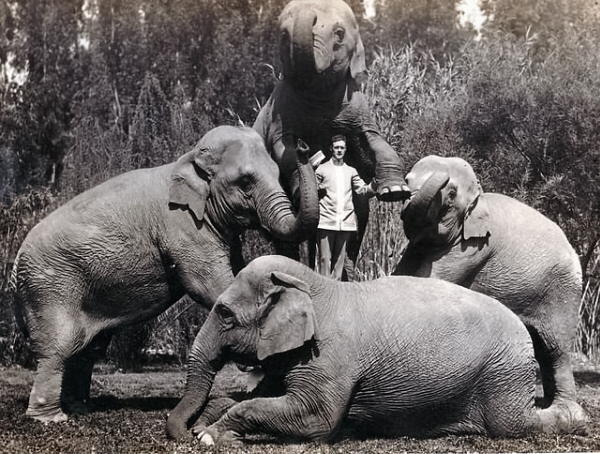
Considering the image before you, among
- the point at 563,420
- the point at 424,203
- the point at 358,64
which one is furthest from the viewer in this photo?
the point at 358,64

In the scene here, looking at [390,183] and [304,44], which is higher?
[304,44]

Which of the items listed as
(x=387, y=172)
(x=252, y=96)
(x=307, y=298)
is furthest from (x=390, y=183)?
(x=252, y=96)

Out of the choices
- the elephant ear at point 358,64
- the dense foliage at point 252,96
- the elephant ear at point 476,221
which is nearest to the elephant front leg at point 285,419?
the elephant ear at point 476,221

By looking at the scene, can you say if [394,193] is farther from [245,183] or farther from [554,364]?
[554,364]

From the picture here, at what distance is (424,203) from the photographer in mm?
8180

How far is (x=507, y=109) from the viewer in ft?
52.6

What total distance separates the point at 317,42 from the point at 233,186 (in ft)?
4.53

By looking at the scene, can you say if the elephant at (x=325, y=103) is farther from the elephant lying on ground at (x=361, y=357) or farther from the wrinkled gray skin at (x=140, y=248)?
the elephant lying on ground at (x=361, y=357)

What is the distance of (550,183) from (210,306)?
8205mm

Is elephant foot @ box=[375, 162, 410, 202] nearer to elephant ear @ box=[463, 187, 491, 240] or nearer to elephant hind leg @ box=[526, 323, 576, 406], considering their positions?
elephant ear @ box=[463, 187, 491, 240]

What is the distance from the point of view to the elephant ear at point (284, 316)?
23.0ft

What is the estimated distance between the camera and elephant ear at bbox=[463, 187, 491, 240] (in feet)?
27.3

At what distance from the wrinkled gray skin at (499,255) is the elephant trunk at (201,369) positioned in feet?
6.52

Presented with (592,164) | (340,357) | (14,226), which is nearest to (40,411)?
(340,357)
